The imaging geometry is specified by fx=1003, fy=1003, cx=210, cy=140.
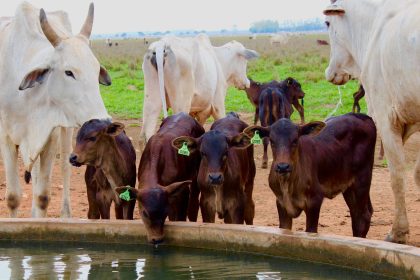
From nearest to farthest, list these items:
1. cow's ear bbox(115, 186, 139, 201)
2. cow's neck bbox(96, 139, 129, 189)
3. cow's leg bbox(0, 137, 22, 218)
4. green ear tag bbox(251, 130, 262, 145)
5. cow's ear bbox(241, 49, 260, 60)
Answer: cow's ear bbox(115, 186, 139, 201)
green ear tag bbox(251, 130, 262, 145)
cow's neck bbox(96, 139, 129, 189)
cow's leg bbox(0, 137, 22, 218)
cow's ear bbox(241, 49, 260, 60)

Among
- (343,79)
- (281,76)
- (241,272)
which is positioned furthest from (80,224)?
(281,76)

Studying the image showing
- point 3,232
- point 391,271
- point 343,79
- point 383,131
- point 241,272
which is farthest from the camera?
point 343,79

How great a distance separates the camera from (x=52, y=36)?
9.10 meters

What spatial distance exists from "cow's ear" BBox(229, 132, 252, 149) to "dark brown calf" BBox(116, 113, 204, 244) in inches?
18.8

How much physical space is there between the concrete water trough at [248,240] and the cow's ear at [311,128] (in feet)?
3.91

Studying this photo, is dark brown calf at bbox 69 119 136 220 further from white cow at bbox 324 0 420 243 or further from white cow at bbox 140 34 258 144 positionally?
white cow at bbox 140 34 258 144

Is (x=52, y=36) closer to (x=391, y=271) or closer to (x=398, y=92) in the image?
(x=398, y=92)

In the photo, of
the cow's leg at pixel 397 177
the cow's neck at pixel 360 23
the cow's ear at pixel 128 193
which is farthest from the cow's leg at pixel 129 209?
the cow's neck at pixel 360 23

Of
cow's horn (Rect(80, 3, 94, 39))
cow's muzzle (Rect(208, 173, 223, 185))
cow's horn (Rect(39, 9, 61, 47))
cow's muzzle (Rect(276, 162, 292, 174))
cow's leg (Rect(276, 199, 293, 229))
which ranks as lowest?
cow's leg (Rect(276, 199, 293, 229))

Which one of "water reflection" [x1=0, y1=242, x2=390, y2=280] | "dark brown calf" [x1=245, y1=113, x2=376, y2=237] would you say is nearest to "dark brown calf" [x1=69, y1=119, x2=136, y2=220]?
"water reflection" [x1=0, y1=242, x2=390, y2=280]

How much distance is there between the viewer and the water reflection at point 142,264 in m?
6.93

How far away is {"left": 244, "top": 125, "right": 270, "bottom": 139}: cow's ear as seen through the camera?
325 inches

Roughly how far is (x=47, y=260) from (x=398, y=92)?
318 cm

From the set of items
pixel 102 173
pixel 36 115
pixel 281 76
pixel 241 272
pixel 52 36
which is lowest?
pixel 241 272
